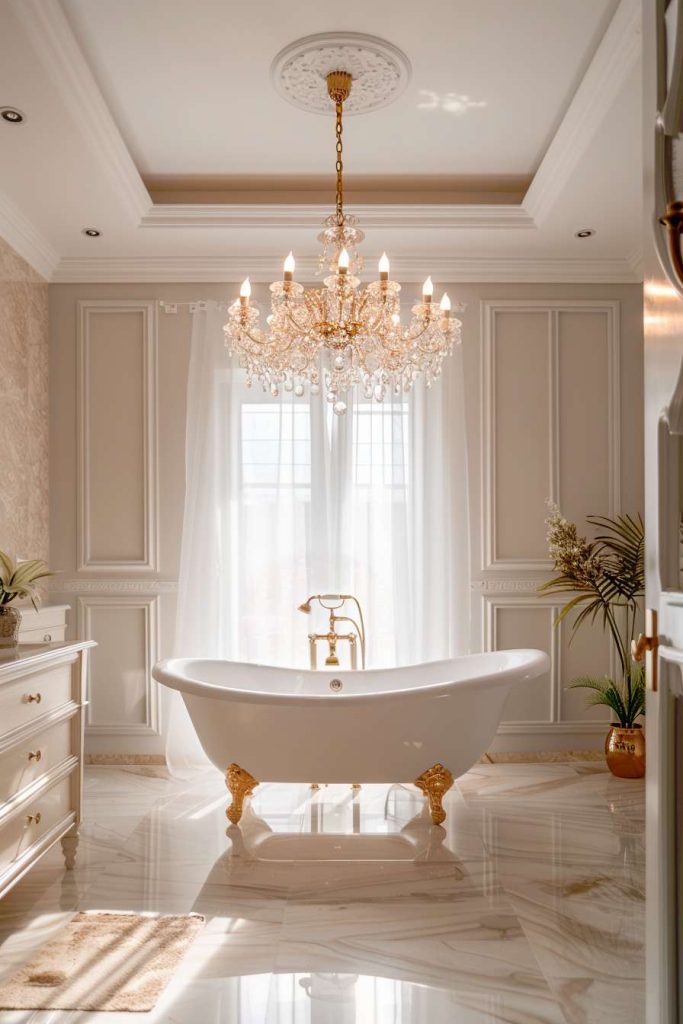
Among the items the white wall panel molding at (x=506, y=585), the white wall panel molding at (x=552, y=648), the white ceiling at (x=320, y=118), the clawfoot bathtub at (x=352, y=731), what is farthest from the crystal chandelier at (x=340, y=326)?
the white wall panel molding at (x=552, y=648)

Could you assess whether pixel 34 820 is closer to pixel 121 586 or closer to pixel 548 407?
pixel 121 586

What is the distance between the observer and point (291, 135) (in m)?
3.40

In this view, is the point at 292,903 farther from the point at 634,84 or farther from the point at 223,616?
the point at 634,84

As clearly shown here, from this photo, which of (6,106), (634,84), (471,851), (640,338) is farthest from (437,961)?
Answer: (640,338)

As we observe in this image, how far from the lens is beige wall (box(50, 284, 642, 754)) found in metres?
4.39

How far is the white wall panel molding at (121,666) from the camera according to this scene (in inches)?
Answer: 172

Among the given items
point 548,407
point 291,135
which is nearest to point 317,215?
point 291,135

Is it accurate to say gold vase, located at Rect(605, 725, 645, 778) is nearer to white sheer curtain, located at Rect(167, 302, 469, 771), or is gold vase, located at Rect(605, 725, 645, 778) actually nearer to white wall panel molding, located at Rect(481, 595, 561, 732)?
white wall panel molding, located at Rect(481, 595, 561, 732)

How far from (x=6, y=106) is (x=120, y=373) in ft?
5.68

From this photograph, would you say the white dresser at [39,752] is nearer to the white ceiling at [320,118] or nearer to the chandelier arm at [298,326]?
the chandelier arm at [298,326]

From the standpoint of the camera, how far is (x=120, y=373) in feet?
14.6

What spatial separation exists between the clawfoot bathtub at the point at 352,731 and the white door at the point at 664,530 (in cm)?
175

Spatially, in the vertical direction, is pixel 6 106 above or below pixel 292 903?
above

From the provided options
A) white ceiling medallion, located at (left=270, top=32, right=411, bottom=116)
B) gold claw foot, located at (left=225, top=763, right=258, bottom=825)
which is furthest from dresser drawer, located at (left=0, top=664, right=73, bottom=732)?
white ceiling medallion, located at (left=270, top=32, right=411, bottom=116)
